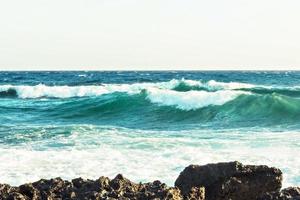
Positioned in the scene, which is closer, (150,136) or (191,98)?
(150,136)

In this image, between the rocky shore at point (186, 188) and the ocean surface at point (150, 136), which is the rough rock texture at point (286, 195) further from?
the ocean surface at point (150, 136)

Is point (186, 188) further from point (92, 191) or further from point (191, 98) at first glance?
point (191, 98)

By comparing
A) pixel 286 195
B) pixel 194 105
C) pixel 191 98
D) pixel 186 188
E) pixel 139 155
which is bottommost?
pixel 194 105

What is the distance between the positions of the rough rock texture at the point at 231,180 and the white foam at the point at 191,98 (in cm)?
1778

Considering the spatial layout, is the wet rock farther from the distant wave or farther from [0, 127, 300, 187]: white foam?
the distant wave

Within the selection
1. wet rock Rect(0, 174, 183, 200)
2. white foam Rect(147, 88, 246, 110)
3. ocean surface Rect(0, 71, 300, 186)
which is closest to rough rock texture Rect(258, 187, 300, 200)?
wet rock Rect(0, 174, 183, 200)

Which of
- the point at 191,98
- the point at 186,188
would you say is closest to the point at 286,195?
the point at 186,188

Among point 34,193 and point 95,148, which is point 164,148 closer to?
point 95,148

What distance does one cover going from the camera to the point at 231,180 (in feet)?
16.6

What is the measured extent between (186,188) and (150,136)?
29.9 feet

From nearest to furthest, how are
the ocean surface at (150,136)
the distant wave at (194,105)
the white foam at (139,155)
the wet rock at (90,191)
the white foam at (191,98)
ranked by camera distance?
the wet rock at (90,191)
the white foam at (139,155)
the ocean surface at (150,136)
the distant wave at (194,105)
the white foam at (191,98)

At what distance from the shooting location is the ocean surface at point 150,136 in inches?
368

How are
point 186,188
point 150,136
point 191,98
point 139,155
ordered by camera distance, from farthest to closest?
point 191,98 < point 150,136 < point 139,155 < point 186,188

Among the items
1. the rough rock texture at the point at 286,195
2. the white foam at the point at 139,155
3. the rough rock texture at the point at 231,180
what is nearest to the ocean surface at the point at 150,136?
the white foam at the point at 139,155
